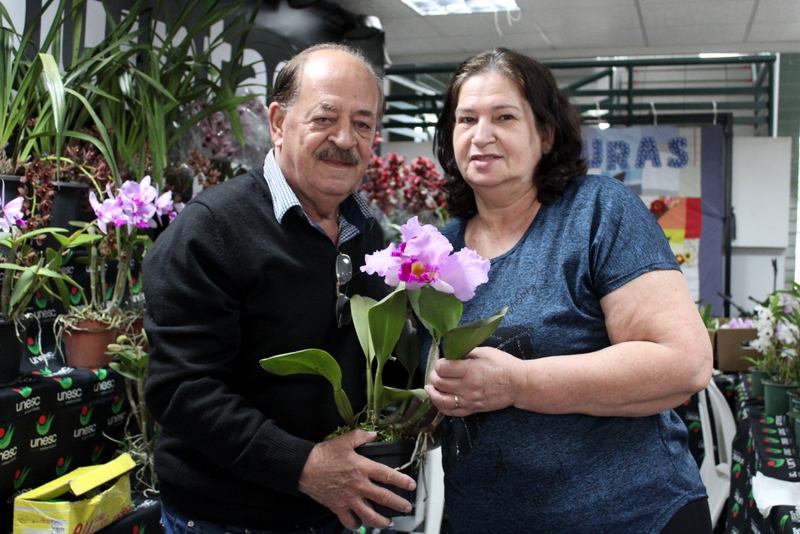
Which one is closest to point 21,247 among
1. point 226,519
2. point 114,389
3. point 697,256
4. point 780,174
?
point 114,389

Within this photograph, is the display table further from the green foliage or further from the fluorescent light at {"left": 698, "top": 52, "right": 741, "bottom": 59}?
the fluorescent light at {"left": 698, "top": 52, "right": 741, "bottom": 59}

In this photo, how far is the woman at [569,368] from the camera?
108 cm

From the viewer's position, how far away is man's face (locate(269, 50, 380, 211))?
1.23 m

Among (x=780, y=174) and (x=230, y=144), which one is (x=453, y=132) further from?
(x=780, y=174)

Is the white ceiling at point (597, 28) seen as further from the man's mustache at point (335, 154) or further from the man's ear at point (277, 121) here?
the man's mustache at point (335, 154)

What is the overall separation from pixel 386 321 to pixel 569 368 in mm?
303

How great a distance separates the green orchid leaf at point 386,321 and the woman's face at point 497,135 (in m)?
0.37

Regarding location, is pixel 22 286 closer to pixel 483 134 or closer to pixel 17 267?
pixel 17 267

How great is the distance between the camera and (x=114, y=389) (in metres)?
1.83

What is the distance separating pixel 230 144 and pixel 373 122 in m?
1.14

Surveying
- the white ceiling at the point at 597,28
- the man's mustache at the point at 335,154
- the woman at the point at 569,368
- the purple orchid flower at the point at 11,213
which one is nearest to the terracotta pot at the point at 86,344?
the purple orchid flower at the point at 11,213

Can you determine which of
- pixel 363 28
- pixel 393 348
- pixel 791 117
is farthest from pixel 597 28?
pixel 393 348

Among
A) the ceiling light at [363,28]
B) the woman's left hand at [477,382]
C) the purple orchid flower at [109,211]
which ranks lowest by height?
the woman's left hand at [477,382]

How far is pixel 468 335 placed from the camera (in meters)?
0.99
